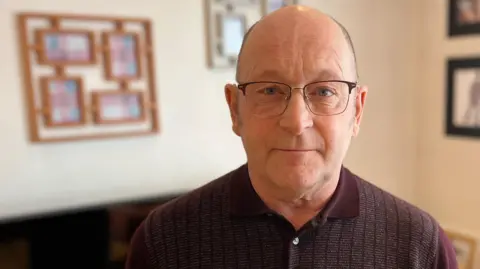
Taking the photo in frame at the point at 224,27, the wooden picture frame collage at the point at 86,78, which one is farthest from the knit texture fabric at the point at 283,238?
the photo in frame at the point at 224,27

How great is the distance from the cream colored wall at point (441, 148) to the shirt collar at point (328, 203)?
1.81 meters

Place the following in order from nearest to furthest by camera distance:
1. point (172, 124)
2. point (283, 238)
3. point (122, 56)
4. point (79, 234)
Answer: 1. point (283, 238)
2. point (79, 234)
3. point (122, 56)
4. point (172, 124)

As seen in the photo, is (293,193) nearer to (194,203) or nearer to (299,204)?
(299,204)

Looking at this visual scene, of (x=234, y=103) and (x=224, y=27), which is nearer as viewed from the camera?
(x=234, y=103)

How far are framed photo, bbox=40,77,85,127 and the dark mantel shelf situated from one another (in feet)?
1.06

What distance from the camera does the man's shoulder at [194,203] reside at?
39.0 inches

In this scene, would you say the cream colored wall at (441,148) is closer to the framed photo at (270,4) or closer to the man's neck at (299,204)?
the framed photo at (270,4)

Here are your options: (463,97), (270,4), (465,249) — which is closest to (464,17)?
(463,97)

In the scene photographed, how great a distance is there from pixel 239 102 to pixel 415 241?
422 millimetres

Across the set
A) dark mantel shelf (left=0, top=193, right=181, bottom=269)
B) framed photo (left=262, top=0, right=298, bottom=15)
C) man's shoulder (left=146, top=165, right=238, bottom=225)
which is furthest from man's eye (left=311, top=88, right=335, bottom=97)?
framed photo (left=262, top=0, right=298, bottom=15)

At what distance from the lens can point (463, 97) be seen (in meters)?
2.56

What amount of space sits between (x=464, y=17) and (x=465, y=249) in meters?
1.14

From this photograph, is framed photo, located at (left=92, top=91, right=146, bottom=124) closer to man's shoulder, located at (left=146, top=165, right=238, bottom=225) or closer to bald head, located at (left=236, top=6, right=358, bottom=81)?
man's shoulder, located at (left=146, top=165, right=238, bottom=225)

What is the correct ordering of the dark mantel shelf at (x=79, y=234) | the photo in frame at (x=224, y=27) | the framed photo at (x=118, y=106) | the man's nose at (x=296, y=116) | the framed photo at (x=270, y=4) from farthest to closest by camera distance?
1. the framed photo at (x=270, y=4)
2. the photo in frame at (x=224, y=27)
3. the framed photo at (x=118, y=106)
4. the dark mantel shelf at (x=79, y=234)
5. the man's nose at (x=296, y=116)
